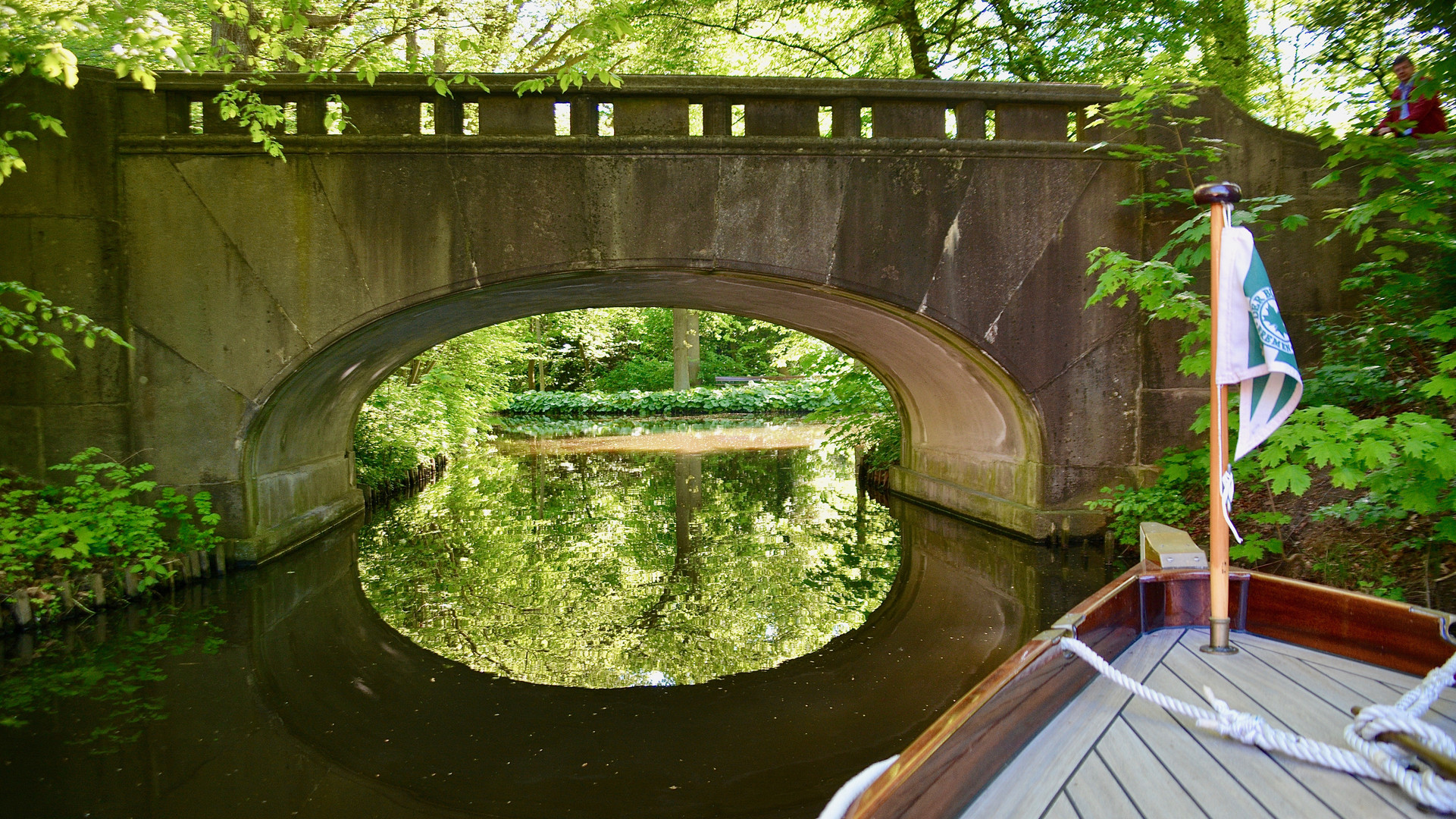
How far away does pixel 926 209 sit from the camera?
7.38 m

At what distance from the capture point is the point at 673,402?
Answer: 2959cm

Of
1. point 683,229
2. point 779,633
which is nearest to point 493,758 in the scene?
point 779,633

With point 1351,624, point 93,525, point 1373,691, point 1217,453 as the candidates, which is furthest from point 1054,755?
point 93,525

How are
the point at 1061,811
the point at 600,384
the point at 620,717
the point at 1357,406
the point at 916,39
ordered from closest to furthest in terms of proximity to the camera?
the point at 1061,811, the point at 620,717, the point at 1357,406, the point at 916,39, the point at 600,384


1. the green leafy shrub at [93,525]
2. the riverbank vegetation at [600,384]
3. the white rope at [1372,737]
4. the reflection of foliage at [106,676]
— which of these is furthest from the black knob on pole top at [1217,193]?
the riverbank vegetation at [600,384]

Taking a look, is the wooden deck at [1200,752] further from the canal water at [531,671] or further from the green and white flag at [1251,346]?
the canal water at [531,671]

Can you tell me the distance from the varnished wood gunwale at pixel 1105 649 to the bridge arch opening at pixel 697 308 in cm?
452

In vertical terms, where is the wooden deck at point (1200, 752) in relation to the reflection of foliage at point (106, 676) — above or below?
above

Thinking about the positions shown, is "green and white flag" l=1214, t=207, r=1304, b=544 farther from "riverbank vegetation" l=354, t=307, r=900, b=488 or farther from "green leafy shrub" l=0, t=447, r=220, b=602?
"riverbank vegetation" l=354, t=307, r=900, b=488

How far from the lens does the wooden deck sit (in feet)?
6.33

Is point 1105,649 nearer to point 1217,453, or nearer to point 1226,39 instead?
point 1217,453

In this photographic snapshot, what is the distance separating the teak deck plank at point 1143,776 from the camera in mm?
1930

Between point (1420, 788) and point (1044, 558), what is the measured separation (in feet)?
18.7

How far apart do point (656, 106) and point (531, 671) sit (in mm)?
4723
